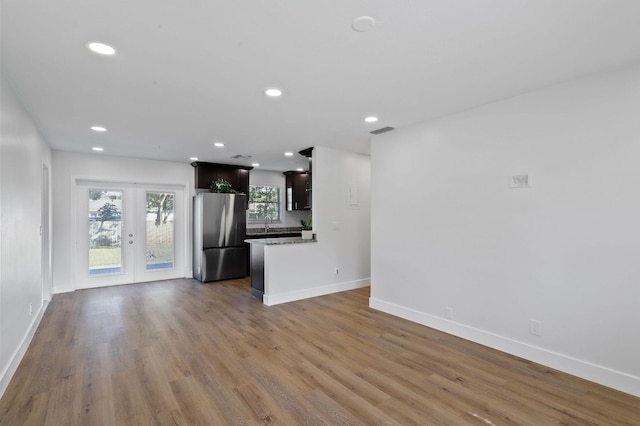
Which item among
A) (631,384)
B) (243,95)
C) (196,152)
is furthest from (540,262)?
(196,152)

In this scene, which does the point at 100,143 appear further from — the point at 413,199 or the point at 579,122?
the point at 579,122

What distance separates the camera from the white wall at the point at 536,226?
8.07 ft

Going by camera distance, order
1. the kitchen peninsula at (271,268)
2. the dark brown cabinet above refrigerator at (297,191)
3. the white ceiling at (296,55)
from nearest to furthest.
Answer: the white ceiling at (296,55) → the kitchen peninsula at (271,268) → the dark brown cabinet above refrigerator at (297,191)

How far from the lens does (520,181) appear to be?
303cm

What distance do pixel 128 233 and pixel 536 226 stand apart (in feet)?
21.7

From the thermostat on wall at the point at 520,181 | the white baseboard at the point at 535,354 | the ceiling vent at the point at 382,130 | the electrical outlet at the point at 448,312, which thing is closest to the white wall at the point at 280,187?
the ceiling vent at the point at 382,130

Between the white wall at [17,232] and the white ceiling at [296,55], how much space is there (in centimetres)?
34

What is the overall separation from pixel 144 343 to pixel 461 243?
358 centimetres

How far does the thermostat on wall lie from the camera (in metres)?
2.97

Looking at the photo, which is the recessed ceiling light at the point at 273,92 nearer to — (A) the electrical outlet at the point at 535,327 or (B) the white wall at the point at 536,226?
(B) the white wall at the point at 536,226

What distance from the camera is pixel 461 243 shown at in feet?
11.5

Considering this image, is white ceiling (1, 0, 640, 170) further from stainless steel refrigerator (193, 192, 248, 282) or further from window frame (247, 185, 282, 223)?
Result: window frame (247, 185, 282, 223)

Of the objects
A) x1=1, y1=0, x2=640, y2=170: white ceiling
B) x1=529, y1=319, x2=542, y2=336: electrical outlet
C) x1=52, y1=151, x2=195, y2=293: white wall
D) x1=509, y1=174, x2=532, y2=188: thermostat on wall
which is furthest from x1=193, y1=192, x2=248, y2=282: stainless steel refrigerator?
x1=529, y1=319, x2=542, y2=336: electrical outlet

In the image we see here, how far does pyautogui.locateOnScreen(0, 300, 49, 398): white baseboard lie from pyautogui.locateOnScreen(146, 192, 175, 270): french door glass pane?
8.22ft
